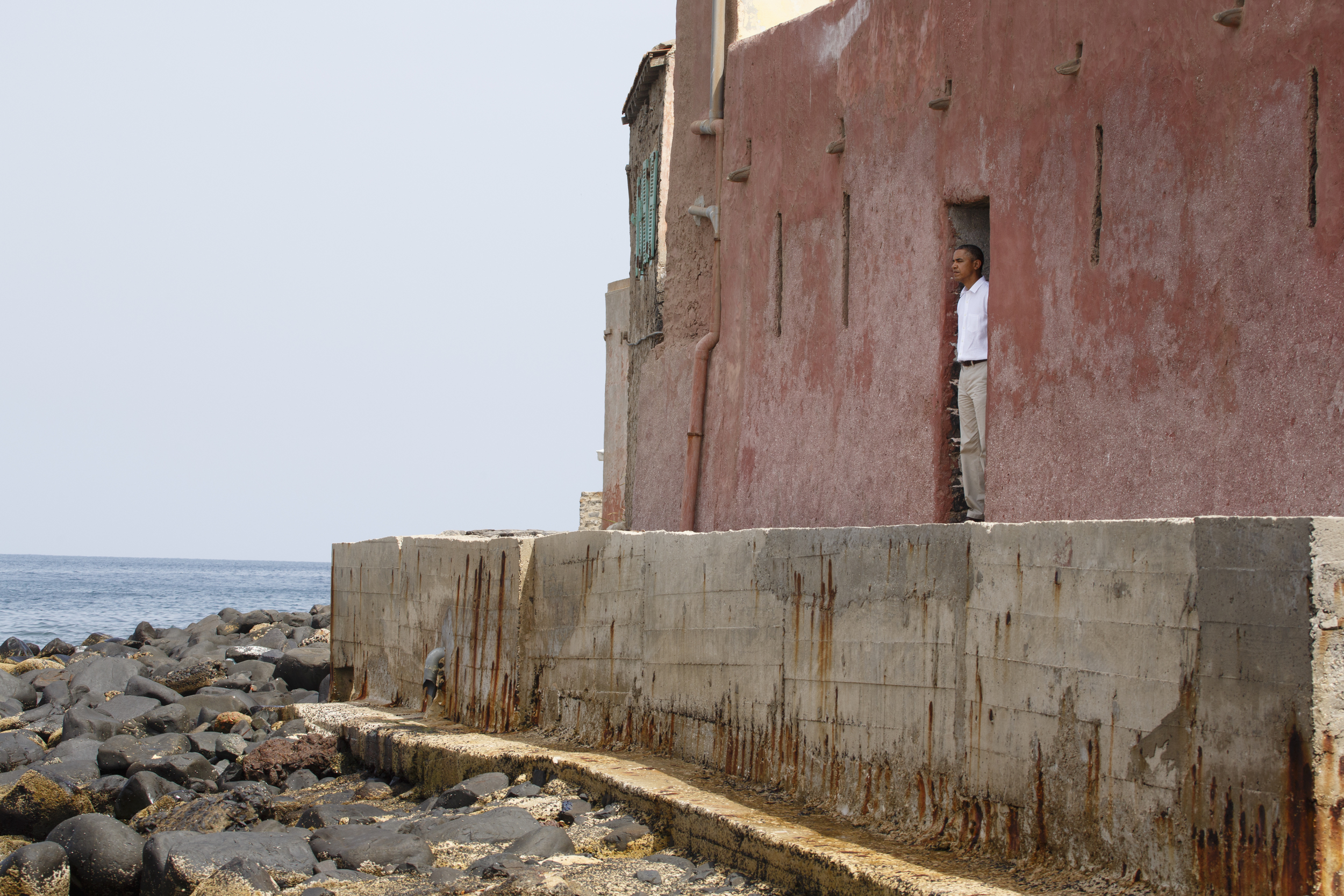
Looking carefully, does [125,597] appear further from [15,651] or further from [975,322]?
[975,322]

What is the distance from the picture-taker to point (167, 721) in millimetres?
9914

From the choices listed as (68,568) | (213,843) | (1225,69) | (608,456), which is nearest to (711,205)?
(1225,69)

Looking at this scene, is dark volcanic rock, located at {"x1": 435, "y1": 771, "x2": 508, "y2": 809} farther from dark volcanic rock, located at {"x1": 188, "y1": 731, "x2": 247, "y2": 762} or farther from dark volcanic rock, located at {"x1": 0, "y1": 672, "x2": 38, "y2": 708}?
dark volcanic rock, located at {"x1": 0, "y1": 672, "x2": 38, "y2": 708}

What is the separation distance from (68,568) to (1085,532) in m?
111

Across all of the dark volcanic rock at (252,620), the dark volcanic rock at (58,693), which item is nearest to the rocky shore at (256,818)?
the dark volcanic rock at (58,693)

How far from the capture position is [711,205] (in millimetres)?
9914

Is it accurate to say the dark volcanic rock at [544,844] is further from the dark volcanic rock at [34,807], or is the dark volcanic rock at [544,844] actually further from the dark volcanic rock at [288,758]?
the dark volcanic rock at [34,807]

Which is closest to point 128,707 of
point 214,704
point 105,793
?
point 214,704

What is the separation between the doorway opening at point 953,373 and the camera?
734 cm

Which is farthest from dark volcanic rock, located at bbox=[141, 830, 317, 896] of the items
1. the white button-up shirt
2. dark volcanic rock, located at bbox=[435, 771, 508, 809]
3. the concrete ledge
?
the white button-up shirt

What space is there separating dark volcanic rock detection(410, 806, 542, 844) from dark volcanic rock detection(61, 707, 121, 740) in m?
5.03

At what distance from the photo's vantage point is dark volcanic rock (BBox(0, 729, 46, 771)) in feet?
29.6

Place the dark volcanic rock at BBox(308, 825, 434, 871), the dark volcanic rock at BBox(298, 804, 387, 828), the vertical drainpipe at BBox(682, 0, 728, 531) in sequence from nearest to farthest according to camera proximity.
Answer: the dark volcanic rock at BBox(308, 825, 434, 871) < the dark volcanic rock at BBox(298, 804, 387, 828) < the vertical drainpipe at BBox(682, 0, 728, 531)

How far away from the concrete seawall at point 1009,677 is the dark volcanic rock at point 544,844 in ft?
2.36
